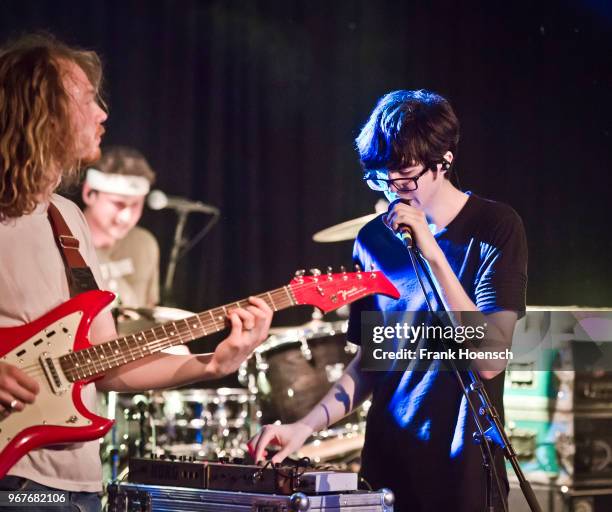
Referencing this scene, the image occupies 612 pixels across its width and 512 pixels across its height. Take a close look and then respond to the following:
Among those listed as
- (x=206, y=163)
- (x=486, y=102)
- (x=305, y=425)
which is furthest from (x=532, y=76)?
(x=305, y=425)

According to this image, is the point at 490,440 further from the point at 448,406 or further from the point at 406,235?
the point at 406,235

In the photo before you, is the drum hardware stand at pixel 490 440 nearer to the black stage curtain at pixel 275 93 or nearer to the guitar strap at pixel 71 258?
the guitar strap at pixel 71 258

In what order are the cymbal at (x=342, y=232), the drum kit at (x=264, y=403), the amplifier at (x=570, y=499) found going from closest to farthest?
the amplifier at (x=570, y=499)
the cymbal at (x=342, y=232)
the drum kit at (x=264, y=403)

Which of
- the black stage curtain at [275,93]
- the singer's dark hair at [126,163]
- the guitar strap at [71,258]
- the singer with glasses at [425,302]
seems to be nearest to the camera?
the guitar strap at [71,258]

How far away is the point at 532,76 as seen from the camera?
5.44 m

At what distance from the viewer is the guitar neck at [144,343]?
2.46 meters

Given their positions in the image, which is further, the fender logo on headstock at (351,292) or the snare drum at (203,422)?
the snare drum at (203,422)

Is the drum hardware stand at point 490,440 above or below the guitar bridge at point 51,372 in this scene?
below

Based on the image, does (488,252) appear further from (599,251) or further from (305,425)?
(599,251)

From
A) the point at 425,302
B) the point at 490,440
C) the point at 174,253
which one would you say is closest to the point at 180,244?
the point at 174,253

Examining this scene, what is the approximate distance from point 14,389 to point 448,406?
1.34 m

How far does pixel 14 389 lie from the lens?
90.4 inches

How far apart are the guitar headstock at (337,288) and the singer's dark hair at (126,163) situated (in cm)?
342

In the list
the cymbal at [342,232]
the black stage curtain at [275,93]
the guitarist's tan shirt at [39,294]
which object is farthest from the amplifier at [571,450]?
the guitarist's tan shirt at [39,294]
